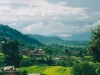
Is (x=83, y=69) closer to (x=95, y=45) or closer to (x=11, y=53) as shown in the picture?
(x=95, y=45)

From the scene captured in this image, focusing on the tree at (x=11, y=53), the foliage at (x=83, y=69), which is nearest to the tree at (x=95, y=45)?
the foliage at (x=83, y=69)

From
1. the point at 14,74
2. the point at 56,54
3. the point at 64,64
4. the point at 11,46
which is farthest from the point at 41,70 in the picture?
the point at 56,54

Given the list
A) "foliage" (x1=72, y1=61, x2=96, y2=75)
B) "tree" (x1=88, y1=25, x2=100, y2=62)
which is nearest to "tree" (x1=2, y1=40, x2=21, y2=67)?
"foliage" (x1=72, y1=61, x2=96, y2=75)

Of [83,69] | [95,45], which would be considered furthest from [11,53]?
[95,45]

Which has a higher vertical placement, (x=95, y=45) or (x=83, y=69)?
(x=95, y=45)

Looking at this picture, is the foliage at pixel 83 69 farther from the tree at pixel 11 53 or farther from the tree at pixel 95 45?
the tree at pixel 11 53

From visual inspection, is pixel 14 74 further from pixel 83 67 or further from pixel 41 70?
pixel 83 67
